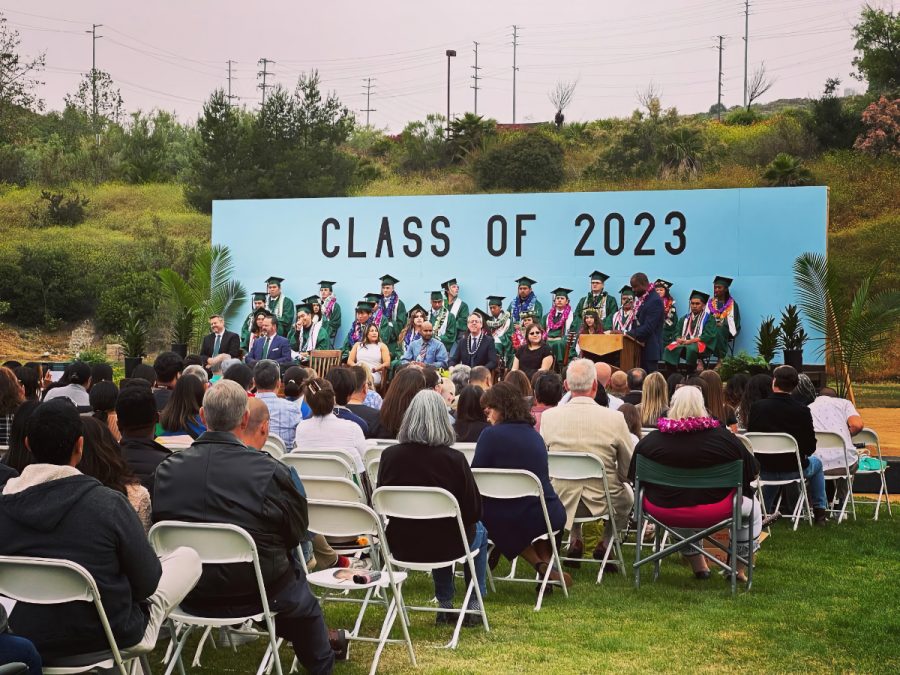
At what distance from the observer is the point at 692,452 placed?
5594mm

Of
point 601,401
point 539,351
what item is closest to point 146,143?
point 539,351

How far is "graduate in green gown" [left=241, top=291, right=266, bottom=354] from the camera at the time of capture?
679 inches

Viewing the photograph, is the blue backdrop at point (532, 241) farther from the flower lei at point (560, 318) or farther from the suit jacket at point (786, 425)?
the suit jacket at point (786, 425)

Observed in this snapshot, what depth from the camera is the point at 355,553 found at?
16.6 feet

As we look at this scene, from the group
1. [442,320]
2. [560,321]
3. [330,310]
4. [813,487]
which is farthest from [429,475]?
[330,310]

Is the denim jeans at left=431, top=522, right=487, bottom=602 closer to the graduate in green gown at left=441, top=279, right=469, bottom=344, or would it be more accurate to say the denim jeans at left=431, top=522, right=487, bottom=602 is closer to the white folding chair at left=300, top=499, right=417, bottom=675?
the white folding chair at left=300, top=499, right=417, bottom=675

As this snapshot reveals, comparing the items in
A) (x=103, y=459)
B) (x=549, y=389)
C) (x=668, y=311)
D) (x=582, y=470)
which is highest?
(x=103, y=459)

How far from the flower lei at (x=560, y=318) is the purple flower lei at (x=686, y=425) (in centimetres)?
946

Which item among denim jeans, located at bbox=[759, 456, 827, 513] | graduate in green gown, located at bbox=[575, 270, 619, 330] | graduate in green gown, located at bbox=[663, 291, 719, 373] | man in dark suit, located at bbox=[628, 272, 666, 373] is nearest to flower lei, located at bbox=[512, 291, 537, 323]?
graduate in green gown, located at bbox=[575, 270, 619, 330]

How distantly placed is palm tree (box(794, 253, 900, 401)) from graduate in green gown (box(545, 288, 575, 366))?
2992 millimetres

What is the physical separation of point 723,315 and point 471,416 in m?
8.85

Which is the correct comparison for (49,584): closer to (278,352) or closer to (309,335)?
(278,352)

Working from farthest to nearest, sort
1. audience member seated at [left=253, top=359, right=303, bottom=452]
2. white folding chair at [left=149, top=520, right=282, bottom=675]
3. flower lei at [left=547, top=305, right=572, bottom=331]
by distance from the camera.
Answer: flower lei at [left=547, top=305, right=572, bottom=331] < audience member seated at [left=253, top=359, right=303, bottom=452] < white folding chair at [left=149, top=520, right=282, bottom=675]

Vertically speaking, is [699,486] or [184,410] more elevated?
[184,410]
